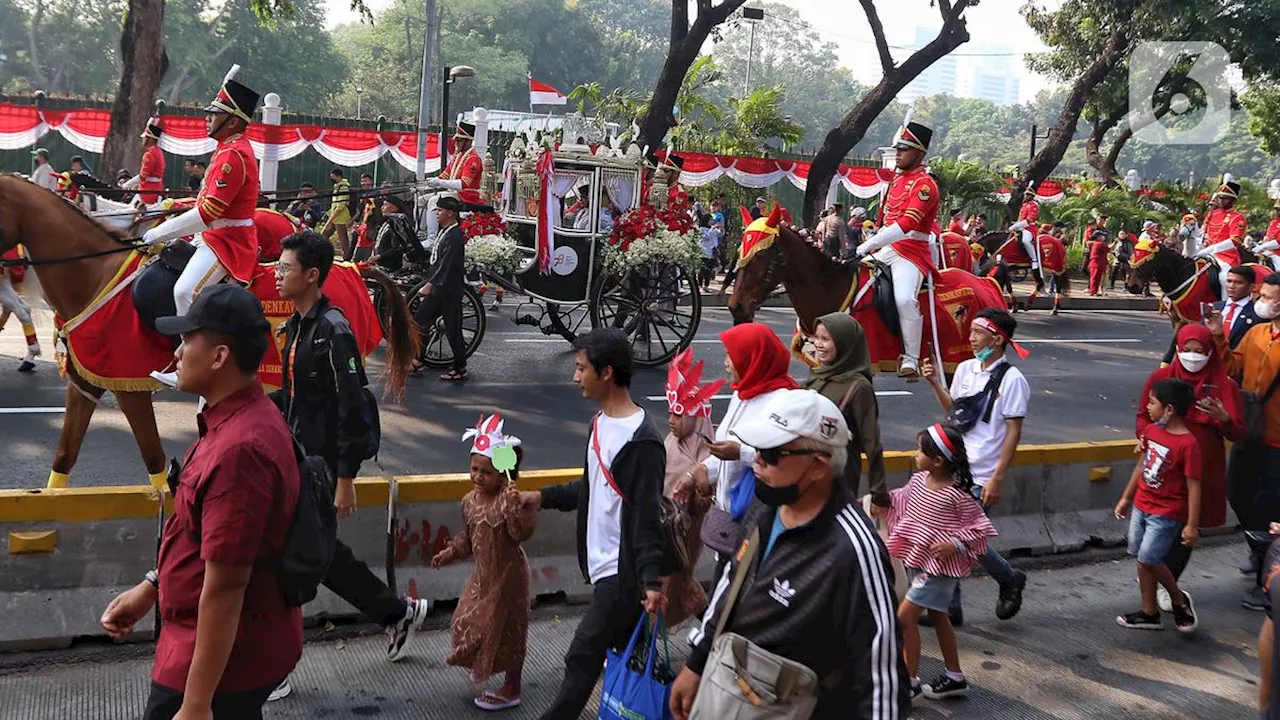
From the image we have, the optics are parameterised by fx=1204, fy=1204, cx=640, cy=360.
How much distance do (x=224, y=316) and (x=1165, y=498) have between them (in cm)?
536

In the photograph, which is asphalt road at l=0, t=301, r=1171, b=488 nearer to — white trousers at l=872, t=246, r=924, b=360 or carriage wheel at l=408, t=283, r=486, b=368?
carriage wheel at l=408, t=283, r=486, b=368

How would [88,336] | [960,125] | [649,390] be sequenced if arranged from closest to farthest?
[88,336], [649,390], [960,125]

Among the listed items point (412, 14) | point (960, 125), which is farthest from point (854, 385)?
point (960, 125)

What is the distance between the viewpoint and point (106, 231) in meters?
7.47

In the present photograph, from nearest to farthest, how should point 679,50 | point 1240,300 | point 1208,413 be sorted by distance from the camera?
1. point 1208,413
2. point 1240,300
3. point 679,50

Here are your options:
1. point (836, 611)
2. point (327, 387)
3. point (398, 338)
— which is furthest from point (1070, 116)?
point (836, 611)

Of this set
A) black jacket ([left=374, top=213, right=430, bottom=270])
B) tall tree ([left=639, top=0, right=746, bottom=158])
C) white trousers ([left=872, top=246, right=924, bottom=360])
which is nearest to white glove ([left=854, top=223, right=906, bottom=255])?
white trousers ([left=872, top=246, right=924, bottom=360])

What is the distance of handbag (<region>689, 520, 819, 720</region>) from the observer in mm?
3033

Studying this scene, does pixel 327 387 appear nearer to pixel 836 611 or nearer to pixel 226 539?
pixel 226 539

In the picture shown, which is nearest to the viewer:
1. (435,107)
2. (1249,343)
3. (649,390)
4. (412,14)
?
(1249,343)

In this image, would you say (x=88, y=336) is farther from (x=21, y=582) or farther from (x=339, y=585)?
(x=339, y=585)

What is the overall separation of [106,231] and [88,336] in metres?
0.77

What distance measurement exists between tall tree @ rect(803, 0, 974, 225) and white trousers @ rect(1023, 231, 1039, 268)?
4.57 metres

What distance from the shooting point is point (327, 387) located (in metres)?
5.10
